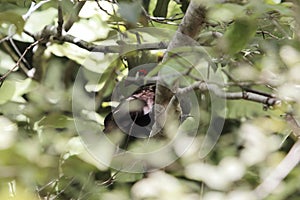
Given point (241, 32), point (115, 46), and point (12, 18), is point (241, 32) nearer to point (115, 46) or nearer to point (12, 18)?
point (12, 18)

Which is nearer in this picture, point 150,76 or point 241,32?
point 241,32

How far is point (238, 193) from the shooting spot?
0.86 meters

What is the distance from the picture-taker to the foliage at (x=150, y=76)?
0.76m

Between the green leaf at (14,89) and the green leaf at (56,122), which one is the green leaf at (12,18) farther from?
the green leaf at (14,89)

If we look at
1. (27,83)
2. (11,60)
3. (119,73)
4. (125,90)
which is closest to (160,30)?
(125,90)

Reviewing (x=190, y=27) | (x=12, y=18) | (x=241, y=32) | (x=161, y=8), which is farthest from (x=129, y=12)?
(x=161, y=8)

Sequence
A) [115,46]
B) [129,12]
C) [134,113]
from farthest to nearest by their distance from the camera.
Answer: [115,46]
[134,113]
[129,12]

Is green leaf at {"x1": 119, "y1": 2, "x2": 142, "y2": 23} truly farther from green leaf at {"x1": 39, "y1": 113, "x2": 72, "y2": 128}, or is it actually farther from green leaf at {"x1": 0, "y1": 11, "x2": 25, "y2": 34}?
green leaf at {"x1": 39, "y1": 113, "x2": 72, "y2": 128}

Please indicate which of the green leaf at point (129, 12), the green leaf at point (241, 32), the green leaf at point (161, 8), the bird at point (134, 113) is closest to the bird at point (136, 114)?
the bird at point (134, 113)

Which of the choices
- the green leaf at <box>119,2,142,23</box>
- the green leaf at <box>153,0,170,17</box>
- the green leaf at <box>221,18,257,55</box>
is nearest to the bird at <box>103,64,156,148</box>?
the green leaf at <box>119,2,142,23</box>

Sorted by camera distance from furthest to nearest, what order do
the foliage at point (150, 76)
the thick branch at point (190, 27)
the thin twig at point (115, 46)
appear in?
1. the thin twig at point (115, 46)
2. the thick branch at point (190, 27)
3. the foliage at point (150, 76)

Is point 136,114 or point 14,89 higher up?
point 136,114

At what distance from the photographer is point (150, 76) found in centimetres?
96

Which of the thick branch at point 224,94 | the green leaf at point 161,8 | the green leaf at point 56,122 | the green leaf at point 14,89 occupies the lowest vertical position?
the green leaf at point 14,89
